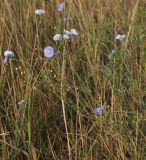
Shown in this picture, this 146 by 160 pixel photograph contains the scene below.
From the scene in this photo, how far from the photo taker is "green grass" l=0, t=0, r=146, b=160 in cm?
148

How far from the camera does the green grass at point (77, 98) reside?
1481mm

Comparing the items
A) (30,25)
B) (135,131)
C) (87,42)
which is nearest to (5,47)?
(30,25)

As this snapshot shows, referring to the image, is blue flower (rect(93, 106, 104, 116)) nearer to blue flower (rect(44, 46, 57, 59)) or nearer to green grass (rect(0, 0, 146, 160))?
green grass (rect(0, 0, 146, 160))

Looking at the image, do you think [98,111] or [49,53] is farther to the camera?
[49,53]

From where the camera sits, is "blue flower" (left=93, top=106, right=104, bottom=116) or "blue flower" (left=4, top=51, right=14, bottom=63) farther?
"blue flower" (left=4, top=51, right=14, bottom=63)

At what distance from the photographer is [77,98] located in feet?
4.96

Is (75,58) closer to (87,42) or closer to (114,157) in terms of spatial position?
(87,42)

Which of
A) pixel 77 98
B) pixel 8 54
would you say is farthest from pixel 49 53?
pixel 77 98

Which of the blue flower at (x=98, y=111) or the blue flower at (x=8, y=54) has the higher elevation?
the blue flower at (x=8, y=54)

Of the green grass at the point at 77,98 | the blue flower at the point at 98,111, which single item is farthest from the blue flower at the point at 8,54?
the blue flower at the point at 98,111

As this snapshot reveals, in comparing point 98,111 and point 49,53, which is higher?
point 49,53

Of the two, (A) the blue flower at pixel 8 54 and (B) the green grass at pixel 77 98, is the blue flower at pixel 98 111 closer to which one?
(B) the green grass at pixel 77 98

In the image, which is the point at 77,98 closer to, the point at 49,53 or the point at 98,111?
the point at 98,111

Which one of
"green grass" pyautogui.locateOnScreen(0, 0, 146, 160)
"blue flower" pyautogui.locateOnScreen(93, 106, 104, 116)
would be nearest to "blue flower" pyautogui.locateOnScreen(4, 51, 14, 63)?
"green grass" pyautogui.locateOnScreen(0, 0, 146, 160)
